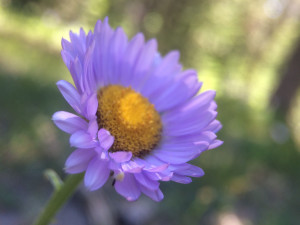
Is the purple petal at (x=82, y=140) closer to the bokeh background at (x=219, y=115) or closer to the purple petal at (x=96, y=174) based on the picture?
the purple petal at (x=96, y=174)

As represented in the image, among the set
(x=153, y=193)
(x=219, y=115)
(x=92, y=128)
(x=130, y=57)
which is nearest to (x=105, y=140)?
(x=92, y=128)

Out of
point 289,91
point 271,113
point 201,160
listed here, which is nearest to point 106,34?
point 201,160

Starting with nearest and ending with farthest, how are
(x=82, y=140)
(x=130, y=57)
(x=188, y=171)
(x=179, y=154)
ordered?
(x=82, y=140) < (x=188, y=171) < (x=179, y=154) < (x=130, y=57)

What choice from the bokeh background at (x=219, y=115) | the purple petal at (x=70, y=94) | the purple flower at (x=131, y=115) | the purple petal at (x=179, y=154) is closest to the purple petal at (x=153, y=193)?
the purple flower at (x=131, y=115)

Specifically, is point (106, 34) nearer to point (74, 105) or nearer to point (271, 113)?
point (74, 105)

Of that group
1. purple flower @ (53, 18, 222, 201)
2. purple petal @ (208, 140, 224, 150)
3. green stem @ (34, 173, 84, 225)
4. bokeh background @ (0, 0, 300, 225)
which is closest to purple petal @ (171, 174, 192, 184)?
purple flower @ (53, 18, 222, 201)

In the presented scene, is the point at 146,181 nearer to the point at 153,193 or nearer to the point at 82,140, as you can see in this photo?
the point at 153,193
